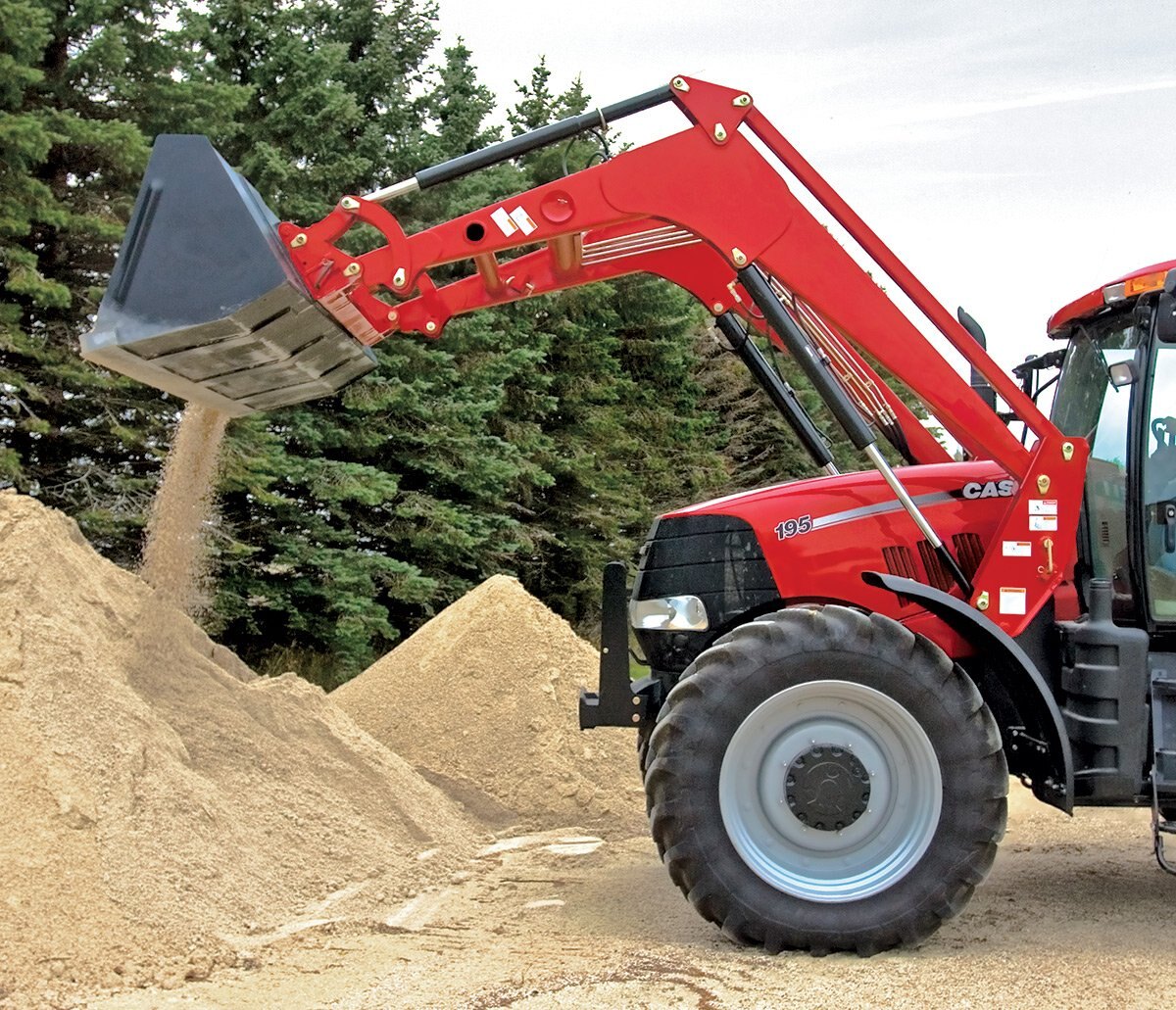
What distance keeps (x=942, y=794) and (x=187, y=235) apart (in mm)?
3827

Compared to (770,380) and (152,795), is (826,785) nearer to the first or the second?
(770,380)

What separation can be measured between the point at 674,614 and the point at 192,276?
253cm

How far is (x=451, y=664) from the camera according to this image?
10.1m

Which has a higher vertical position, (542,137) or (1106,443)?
(542,137)

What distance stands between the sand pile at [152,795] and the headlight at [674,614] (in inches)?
72.9

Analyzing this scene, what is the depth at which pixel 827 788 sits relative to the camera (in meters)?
5.12

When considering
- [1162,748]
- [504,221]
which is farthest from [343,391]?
[1162,748]

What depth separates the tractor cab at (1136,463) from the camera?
214 inches

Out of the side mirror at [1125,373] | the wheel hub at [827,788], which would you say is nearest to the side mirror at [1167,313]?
the side mirror at [1125,373]

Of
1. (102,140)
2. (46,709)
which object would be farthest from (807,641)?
(102,140)

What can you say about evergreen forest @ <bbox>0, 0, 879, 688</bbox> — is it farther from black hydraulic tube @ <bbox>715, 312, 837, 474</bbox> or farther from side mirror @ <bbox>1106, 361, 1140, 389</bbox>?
side mirror @ <bbox>1106, 361, 1140, 389</bbox>

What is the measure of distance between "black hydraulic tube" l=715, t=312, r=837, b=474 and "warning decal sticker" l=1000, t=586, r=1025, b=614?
5.03 ft

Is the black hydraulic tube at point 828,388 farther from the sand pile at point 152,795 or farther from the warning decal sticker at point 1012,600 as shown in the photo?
the sand pile at point 152,795

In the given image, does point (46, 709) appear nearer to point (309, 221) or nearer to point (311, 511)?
point (311, 511)
